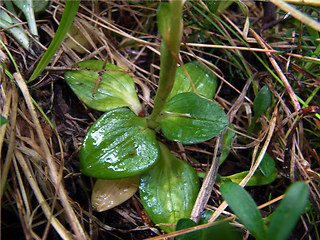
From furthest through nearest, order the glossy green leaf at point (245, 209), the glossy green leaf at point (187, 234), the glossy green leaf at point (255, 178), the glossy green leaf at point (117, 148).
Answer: the glossy green leaf at point (255, 178) → the glossy green leaf at point (117, 148) → the glossy green leaf at point (187, 234) → the glossy green leaf at point (245, 209)

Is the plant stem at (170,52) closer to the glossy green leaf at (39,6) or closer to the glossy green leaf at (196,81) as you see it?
the glossy green leaf at (196,81)

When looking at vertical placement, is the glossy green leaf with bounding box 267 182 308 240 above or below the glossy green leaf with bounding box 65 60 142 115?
below

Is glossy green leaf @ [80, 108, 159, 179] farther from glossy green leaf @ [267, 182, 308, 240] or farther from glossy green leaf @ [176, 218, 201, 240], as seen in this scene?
glossy green leaf @ [267, 182, 308, 240]

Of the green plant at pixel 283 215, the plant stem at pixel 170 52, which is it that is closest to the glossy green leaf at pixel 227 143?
the plant stem at pixel 170 52

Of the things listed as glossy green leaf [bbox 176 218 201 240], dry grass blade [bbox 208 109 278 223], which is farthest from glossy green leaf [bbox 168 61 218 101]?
glossy green leaf [bbox 176 218 201 240]

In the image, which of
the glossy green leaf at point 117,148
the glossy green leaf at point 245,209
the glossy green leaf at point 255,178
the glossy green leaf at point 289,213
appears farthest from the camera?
the glossy green leaf at point 255,178

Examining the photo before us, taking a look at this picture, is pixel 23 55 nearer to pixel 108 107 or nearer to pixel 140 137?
pixel 108 107
